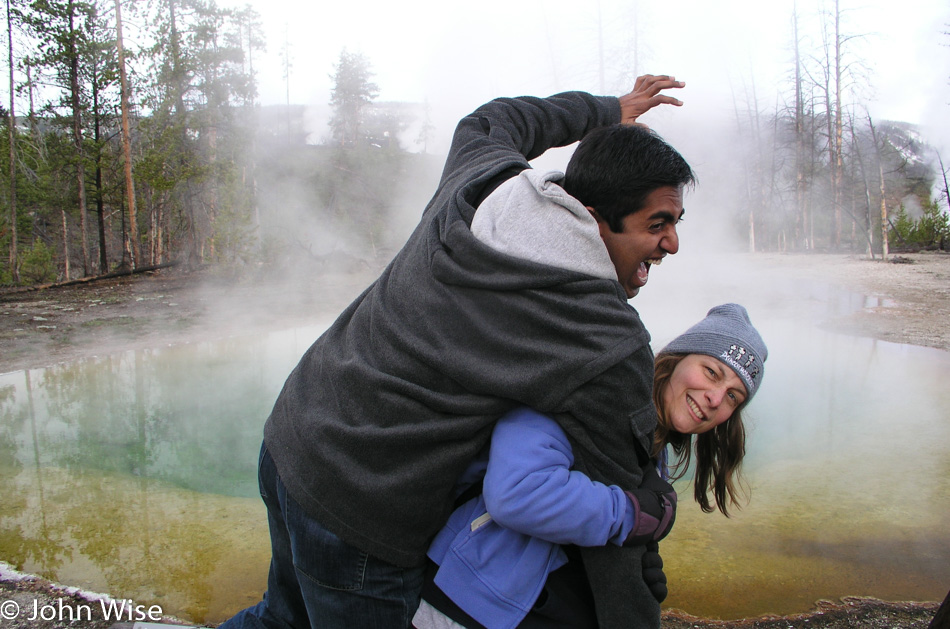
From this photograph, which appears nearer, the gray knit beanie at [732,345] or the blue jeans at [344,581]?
the blue jeans at [344,581]

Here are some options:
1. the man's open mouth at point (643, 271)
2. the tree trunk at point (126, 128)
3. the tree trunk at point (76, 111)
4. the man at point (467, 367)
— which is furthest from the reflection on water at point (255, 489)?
→ the tree trunk at point (76, 111)

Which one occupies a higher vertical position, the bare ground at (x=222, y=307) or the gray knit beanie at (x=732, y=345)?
the gray knit beanie at (x=732, y=345)

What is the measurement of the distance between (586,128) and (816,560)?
1.99 meters

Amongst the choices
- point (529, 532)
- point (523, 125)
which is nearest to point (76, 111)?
point (523, 125)

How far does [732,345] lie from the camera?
1.40 m

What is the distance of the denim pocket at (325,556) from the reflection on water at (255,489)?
1313 millimetres

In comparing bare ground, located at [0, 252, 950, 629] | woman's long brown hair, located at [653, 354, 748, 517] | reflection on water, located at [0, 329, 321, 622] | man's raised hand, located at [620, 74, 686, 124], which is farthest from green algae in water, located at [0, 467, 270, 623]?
bare ground, located at [0, 252, 950, 629]

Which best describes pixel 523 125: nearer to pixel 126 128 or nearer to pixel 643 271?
pixel 643 271

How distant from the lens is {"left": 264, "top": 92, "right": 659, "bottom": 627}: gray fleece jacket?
0.95 meters

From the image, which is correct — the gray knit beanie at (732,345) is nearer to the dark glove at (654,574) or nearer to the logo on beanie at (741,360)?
the logo on beanie at (741,360)

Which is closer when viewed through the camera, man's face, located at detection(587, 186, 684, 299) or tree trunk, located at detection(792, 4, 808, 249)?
man's face, located at detection(587, 186, 684, 299)

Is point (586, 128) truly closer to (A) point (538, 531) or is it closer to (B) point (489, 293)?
(B) point (489, 293)

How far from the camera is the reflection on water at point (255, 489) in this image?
7.50 feet

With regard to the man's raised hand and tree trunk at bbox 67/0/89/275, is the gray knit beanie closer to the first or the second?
the man's raised hand
